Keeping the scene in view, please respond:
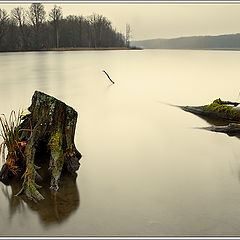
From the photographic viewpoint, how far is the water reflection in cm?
452

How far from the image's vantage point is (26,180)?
5.11 m

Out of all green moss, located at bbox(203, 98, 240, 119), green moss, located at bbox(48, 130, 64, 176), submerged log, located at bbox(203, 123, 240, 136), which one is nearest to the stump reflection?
green moss, located at bbox(48, 130, 64, 176)

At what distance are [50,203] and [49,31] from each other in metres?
107

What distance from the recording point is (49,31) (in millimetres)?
105438

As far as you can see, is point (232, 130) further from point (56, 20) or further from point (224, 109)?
point (56, 20)

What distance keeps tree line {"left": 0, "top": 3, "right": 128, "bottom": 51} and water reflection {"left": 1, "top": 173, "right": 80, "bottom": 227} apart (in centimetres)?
8808

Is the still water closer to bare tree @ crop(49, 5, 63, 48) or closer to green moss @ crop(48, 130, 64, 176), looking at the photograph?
green moss @ crop(48, 130, 64, 176)

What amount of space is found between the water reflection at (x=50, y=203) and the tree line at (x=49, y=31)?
88.1 m

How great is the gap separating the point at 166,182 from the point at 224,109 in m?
6.11

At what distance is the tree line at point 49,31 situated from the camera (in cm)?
9262

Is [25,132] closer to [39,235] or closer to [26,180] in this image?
[26,180]

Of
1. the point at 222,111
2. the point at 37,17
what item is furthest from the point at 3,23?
the point at 222,111

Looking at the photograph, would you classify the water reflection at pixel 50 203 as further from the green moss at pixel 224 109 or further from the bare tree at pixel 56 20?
the bare tree at pixel 56 20

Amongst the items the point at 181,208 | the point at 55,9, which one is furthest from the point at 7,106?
the point at 55,9
